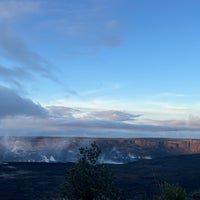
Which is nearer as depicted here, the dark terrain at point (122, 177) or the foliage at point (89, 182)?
the foliage at point (89, 182)

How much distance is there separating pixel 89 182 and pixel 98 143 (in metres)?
163

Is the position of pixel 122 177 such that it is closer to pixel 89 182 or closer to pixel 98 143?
pixel 89 182

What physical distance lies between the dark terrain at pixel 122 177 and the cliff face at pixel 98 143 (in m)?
49.1

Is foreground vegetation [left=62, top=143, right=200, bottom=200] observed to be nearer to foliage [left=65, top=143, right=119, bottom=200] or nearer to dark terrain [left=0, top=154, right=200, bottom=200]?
foliage [left=65, top=143, right=119, bottom=200]

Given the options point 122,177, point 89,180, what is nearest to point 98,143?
point 122,177

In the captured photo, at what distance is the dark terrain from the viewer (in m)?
68.1

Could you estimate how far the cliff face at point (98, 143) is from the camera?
172750mm

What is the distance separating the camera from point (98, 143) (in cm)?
18025

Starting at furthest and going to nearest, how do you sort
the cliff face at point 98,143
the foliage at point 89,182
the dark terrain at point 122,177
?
the cliff face at point 98,143, the dark terrain at point 122,177, the foliage at point 89,182

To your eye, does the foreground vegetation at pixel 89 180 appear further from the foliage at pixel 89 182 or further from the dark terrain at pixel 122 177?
the dark terrain at pixel 122 177

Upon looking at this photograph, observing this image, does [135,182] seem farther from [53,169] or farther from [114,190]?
[114,190]

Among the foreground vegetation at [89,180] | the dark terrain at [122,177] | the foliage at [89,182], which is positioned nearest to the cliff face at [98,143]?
the dark terrain at [122,177]

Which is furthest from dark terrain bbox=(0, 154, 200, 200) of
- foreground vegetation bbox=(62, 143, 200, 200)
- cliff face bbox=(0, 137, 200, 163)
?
cliff face bbox=(0, 137, 200, 163)

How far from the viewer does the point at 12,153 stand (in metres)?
180
